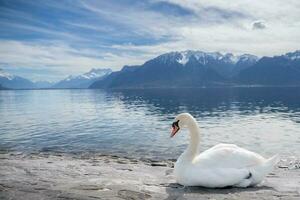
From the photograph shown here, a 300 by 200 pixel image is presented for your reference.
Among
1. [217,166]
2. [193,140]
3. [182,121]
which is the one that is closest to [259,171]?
[217,166]

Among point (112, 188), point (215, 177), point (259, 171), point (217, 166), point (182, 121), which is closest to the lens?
point (112, 188)

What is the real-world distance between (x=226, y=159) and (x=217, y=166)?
38 cm

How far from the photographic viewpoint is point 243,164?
13.2 m

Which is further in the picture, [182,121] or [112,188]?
[182,121]

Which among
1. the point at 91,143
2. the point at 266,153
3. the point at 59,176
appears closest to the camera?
the point at 59,176

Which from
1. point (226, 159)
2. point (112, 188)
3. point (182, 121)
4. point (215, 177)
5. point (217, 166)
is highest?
point (182, 121)

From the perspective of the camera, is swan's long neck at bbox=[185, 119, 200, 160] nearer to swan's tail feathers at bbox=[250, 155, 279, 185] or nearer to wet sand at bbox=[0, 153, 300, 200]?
wet sand at bbox=[0, 153, 300, 200]

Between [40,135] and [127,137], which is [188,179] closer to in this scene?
[127,137]

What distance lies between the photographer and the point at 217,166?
12.9m

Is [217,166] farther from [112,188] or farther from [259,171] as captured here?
[112,188]

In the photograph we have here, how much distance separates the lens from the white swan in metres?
12.7

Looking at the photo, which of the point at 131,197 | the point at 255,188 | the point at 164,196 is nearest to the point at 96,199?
the point at 131,197

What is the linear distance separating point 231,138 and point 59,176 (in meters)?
30.4

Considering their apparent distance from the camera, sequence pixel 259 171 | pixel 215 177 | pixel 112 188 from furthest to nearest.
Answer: pixel 259 171 < pixel 215 177 < pixel 112 188
